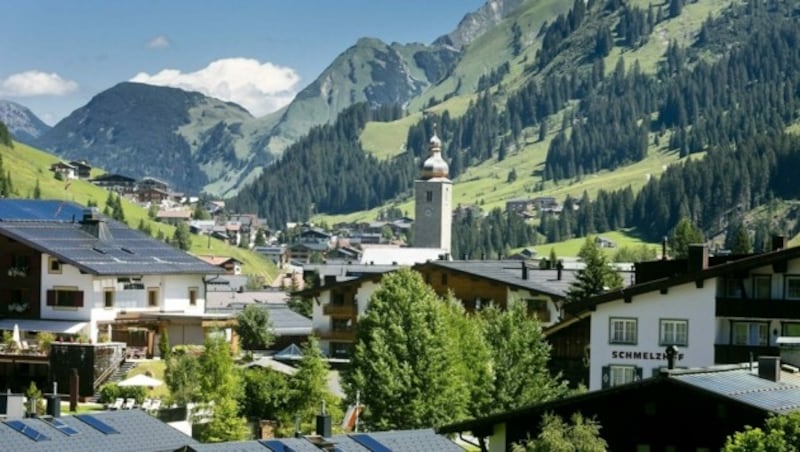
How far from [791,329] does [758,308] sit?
4.71ft

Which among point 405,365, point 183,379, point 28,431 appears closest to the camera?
point 28,431

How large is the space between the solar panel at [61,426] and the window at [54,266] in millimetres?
40487

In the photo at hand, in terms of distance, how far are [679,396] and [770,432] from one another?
6898 millimetres

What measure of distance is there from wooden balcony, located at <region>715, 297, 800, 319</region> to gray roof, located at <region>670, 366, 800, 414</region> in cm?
1398

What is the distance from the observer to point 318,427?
48094mm

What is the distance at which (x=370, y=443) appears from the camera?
4688cm

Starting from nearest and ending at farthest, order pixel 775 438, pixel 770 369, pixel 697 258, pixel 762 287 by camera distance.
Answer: pixel 775 438 → pixel 770 369 → pixel 762 287 → pixel 697 258

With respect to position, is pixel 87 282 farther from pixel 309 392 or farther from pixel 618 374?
pixel 618 374

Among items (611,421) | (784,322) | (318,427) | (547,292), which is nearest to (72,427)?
(318,427)

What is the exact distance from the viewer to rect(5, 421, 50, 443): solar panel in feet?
142

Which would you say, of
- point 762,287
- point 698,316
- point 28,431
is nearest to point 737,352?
point 698,316

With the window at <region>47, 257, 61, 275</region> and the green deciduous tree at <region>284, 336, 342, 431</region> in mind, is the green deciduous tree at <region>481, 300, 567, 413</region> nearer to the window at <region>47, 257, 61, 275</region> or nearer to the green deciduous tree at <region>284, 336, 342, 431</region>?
the green deciduous tree at <region>284, 336, 342, 431</region>

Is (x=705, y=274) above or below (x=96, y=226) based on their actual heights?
below

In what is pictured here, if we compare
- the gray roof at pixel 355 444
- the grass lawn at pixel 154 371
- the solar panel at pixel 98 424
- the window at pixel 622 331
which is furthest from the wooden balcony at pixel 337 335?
the solar panel at pixel 98 424
